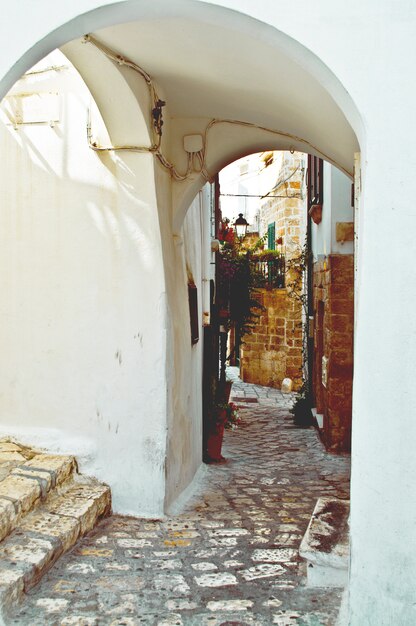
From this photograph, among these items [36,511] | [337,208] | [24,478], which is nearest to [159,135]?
[24,478]

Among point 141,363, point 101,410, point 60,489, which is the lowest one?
point 60,489

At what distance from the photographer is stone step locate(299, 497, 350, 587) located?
136 inches

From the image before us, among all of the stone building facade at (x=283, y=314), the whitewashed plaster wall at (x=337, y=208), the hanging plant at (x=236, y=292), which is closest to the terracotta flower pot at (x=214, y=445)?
the whitewashed plaster wall at (x=337, y=208)

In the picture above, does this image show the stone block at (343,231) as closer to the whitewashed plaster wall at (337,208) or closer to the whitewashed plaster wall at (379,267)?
the whitewashed plaster wall at (337,208)

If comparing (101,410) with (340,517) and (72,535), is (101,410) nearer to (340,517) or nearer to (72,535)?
(72,535)

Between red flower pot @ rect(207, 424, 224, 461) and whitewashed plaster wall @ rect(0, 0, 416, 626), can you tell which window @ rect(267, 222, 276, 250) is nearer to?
red flower pot @ rect(207, 424, 224, 461)

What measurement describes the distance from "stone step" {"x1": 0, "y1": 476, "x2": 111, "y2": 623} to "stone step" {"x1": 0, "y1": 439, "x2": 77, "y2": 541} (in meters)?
0.06

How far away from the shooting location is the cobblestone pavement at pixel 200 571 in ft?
10.8

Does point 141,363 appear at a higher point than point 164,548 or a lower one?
higher

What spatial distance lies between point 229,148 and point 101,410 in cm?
242

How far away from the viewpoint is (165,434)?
512 centimetres

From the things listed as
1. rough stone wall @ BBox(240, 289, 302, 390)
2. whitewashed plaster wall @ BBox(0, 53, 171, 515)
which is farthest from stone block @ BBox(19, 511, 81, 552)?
rough stone wall @ BBox(240, 289, 302, 390)

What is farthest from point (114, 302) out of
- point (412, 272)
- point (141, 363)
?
point (412, 272)

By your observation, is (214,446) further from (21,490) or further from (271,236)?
(271,236)
